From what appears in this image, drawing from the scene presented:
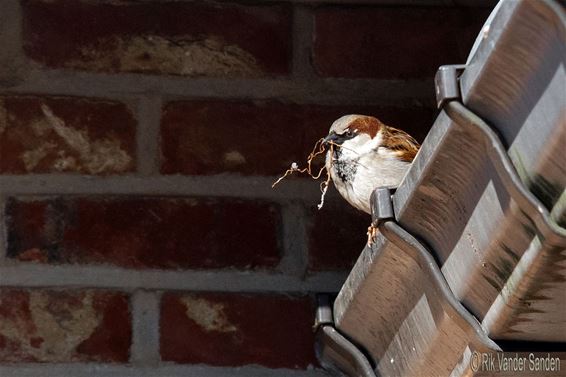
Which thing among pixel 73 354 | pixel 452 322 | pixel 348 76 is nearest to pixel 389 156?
pixel 348 76

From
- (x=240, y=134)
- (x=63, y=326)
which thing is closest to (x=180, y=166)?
(x=240, y=134)

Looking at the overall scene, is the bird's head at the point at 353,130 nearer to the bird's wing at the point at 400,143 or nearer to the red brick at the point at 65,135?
the bird's wing at the point at 400,143

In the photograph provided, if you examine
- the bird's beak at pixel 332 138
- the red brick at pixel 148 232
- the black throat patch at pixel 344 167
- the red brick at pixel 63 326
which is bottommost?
the red brick at pixel 63 326

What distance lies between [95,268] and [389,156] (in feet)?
0.92

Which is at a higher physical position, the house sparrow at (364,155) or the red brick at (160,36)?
the red brick at (160,36)

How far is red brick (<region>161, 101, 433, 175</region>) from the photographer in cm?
101

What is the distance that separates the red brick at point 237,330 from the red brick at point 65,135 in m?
0.13

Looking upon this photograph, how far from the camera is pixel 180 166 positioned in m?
1.01

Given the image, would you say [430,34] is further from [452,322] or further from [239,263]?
[452,322]

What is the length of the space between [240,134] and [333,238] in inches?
4.6

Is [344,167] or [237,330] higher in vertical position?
[344,167]

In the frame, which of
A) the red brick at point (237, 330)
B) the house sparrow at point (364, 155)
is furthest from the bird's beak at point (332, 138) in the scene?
the red brick at point (237, 330)

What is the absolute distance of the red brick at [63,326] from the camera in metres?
1.01

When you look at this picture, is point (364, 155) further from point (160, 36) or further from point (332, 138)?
point (160, 36)
